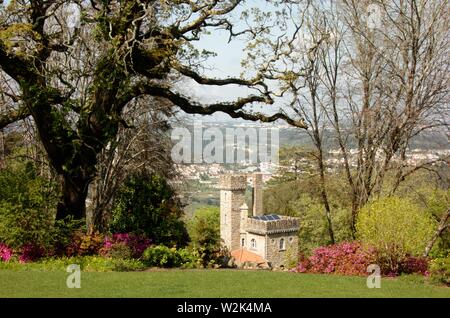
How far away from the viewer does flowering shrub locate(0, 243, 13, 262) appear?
41.1ft

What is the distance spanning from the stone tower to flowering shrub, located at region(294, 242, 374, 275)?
23.4 m

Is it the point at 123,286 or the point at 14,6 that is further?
the point at 14,6

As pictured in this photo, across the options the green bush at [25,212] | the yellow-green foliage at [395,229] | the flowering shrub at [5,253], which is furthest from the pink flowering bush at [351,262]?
the flowering shrub at [5,253]

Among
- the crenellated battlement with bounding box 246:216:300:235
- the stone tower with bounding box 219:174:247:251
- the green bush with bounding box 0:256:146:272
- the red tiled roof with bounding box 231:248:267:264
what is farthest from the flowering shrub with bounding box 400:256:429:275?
the stone tower with bounding box 219:174:247:251

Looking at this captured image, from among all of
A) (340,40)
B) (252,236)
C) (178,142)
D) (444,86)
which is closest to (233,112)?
(340,40)

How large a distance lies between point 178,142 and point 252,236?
15087 mm

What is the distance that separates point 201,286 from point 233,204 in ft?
94.5

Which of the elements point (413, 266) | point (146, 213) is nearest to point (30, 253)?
point (146, 213)

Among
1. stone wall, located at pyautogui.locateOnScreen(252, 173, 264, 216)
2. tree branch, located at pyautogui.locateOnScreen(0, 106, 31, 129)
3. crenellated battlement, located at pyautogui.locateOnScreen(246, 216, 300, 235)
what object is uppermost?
tree branch, located at pyautogui.locateOnScreen(0, 106, 31, 129)

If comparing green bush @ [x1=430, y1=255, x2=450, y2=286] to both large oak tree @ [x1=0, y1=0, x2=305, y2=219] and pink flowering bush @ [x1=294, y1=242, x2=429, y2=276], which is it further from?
large oak tree @ [x1=0, y1=0, x2=305, y2=219]

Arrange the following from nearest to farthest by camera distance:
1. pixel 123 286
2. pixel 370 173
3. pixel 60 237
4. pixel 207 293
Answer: pixel 207 293 → pixel 123 286 → pixel 60 237 → pixel 370 173

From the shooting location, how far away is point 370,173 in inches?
602
